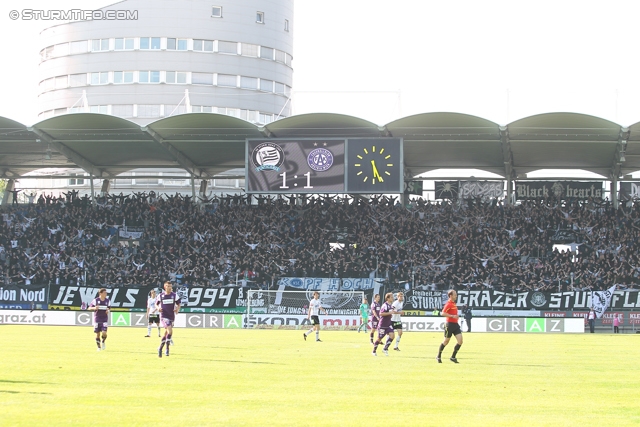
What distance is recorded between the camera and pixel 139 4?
85.4 metres

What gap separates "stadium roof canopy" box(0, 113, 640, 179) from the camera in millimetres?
48156

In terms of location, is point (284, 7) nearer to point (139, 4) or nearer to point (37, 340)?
point (139, 4)

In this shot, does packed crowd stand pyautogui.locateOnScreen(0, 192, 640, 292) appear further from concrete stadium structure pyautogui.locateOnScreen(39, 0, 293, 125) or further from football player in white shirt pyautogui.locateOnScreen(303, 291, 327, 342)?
concrete stadium structure pyautogui.locateOnScreen(39, 0, 293, 125)

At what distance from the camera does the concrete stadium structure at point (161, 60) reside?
85.4m

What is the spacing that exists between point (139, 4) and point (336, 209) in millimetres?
39780

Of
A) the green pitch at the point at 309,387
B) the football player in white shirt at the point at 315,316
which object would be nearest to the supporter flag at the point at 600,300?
the football player in white shirt at the point at 315,316

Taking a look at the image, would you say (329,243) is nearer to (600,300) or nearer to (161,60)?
(600,300)

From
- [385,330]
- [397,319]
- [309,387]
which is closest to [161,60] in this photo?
[397,319]

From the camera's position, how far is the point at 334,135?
51.9m

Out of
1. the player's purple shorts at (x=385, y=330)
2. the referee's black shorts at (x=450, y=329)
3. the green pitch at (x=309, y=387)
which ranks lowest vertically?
the green pitch at (x=309, y=387)

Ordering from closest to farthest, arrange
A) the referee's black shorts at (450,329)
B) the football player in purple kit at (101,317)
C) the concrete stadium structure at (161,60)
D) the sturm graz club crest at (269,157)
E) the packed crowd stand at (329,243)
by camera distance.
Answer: the referee's black shorts at (450,329) → the football player in purple kit at (101,317) → the sturm graz club crest at (269,157) → the packed crowd stand at (329,243) → the concrete stadium structure at (161,60)

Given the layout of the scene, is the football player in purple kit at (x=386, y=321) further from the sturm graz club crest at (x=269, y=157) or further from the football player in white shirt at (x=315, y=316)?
the sturm graz club crest at (x=269, y=157)

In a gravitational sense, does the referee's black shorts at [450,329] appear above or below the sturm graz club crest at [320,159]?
below

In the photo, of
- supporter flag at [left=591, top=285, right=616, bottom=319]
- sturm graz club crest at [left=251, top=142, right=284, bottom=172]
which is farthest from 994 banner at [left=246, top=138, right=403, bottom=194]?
supporter flag at [left=591, top=285, right=616, bottom=319]
